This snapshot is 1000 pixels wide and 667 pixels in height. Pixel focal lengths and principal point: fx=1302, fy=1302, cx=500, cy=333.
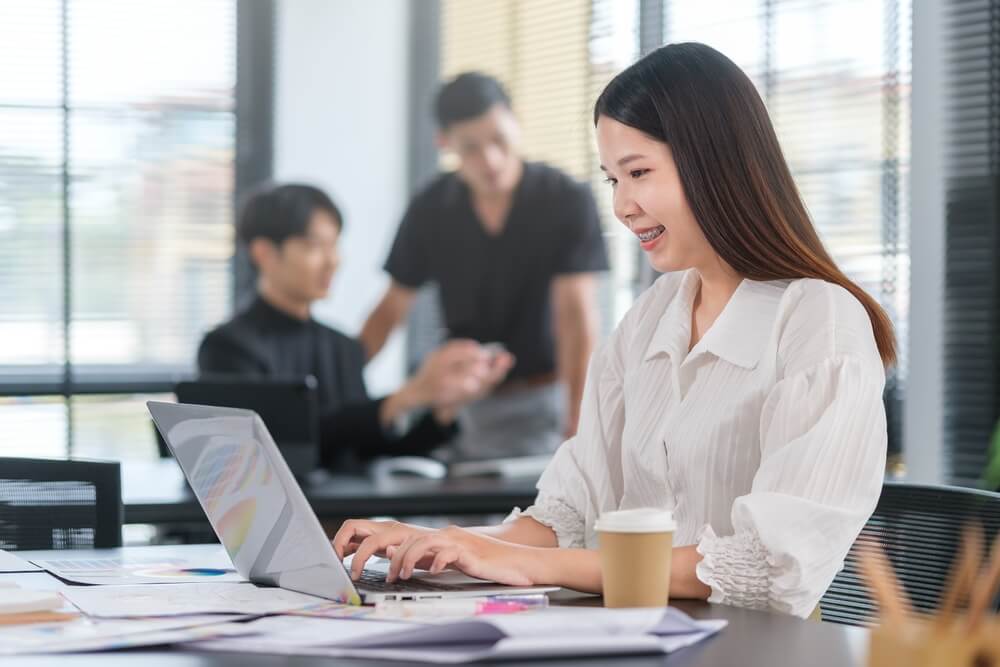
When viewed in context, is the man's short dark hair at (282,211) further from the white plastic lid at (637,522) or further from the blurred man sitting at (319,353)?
the white plastic lid at (637,522)

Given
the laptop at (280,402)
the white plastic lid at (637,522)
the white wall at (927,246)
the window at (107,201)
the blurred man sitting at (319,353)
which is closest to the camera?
the white plastic lid at (637,522)

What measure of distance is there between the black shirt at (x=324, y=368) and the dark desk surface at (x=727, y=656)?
2439 mm

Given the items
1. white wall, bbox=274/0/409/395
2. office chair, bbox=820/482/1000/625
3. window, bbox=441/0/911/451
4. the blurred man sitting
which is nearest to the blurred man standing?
the blurred man sitting

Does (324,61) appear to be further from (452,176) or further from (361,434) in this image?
(361,434)

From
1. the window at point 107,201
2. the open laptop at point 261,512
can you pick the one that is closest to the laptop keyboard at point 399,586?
the open laptop at point 261,512

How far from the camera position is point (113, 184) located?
4.73m

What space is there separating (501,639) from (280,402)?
1.96 meters

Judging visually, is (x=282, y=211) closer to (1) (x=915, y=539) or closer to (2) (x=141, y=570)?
(2) (x=141, y=570)

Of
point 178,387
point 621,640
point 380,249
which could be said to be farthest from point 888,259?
point 621,640

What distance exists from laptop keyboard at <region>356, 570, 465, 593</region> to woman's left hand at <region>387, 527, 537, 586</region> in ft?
0.03

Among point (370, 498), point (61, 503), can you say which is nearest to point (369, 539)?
point (61, 503)

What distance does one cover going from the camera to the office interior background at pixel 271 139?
369 cm

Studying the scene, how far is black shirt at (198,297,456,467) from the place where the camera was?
3549 millimetres

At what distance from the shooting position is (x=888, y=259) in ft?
11.6
